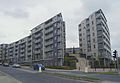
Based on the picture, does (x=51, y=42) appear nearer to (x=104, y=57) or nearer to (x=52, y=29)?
(x=52, y=29)

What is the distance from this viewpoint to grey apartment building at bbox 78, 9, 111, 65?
10225cm

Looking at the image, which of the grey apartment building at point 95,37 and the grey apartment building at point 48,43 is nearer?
the grey apartment building at point 48,43

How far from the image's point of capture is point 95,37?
344 ft

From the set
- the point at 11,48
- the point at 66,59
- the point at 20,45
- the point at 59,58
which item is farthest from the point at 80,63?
the point at 11,48

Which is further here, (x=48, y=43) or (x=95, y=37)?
(x=48, y=43)

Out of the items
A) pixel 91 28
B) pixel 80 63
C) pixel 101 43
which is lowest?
pixel 80 63

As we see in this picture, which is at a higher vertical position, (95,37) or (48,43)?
(95,37)

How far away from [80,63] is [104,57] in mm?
19456

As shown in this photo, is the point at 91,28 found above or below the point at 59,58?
above

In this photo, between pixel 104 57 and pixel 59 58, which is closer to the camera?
pixel 59 58

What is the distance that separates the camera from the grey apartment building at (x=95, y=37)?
10225cm

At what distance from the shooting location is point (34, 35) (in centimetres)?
13012

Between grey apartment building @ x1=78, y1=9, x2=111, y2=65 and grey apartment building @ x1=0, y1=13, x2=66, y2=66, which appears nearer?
grey apartment building @ x1=0, y1=13, x2=66, y2=66

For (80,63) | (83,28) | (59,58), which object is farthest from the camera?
(83,28)
